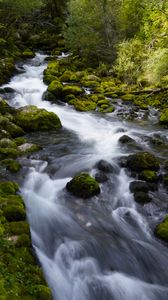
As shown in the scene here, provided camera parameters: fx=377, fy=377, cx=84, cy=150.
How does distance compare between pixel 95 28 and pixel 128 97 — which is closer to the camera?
pixel 128 97

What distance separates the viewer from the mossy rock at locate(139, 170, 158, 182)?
39.7ft

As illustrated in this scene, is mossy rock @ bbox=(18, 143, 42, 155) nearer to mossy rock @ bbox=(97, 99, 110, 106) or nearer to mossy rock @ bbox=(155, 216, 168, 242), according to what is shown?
mossy rock @ bbox=(155, 216, 168, 242)

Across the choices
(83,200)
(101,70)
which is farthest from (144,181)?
(101,70)

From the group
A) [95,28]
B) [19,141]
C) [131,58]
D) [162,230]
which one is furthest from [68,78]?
[162,230]

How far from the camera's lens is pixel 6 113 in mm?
18188

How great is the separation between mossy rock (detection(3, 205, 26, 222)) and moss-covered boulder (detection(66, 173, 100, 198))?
2.55m

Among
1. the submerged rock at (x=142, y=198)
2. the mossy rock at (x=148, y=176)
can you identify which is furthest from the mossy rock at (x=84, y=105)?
the submerged rock at (x=142, y=198)

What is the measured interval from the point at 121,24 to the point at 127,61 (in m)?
8.68

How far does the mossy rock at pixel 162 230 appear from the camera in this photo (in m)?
9.73

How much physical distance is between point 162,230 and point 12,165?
5.63 metres

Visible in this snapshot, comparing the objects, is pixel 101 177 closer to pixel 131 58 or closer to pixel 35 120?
pixel 35 120

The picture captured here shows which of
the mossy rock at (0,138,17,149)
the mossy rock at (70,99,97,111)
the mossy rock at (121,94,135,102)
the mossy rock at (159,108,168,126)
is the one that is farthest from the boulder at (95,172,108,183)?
the mossy rock at (121,94,135,102)

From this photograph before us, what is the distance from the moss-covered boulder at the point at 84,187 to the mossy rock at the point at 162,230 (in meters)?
2.28

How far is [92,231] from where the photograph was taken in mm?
9961
